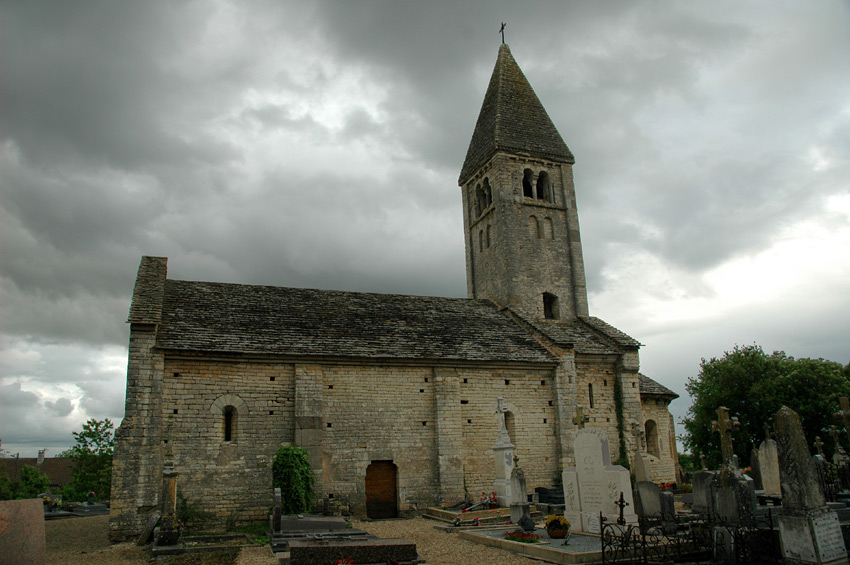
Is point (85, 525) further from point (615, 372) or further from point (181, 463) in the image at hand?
point (615, 372)

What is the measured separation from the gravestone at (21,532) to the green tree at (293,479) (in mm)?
10118

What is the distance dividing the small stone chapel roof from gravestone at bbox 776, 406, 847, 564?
1308 centimetres

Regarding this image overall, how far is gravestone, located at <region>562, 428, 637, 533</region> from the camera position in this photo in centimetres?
1377

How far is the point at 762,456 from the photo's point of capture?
1838 cm

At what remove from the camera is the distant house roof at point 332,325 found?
19.8 metres

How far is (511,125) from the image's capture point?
29.9 metres

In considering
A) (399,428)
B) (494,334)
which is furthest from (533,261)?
(399,428)

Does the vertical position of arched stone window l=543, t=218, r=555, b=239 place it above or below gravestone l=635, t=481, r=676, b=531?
above

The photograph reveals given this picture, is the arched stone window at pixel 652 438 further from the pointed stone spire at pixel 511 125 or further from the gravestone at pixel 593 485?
the pointed stone spire at pixel 511 125

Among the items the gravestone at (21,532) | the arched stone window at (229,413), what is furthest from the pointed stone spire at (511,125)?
the gravestone at (21,532)

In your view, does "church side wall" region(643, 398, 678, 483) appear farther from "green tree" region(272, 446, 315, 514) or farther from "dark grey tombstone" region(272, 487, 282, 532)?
"dark grey tombstone" region(272, 487, 282, 532)

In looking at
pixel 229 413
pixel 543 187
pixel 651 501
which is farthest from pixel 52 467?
pixel 651 501

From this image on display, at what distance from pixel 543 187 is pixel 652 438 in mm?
13633

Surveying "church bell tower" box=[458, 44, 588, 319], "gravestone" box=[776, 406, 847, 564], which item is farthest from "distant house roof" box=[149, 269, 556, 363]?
"gravestone" box=[776, 406, 847, 564]
